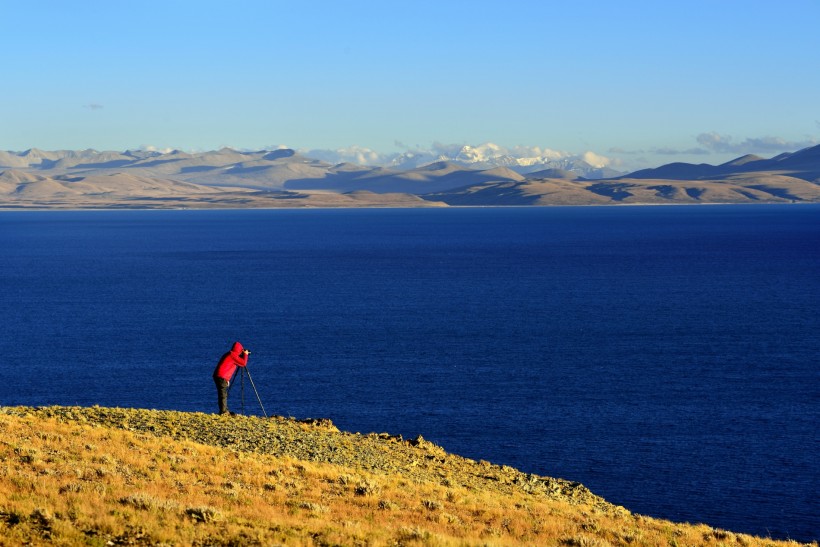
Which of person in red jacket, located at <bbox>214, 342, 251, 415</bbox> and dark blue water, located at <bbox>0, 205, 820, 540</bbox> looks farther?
dark blue water, located at <bbox>0, 205, 820, 540</bbox>

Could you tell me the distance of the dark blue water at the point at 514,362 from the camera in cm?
4634

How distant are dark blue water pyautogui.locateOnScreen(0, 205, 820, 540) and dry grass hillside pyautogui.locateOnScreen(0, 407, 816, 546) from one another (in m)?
13.6

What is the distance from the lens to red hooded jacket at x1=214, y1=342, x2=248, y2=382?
34.0 meters

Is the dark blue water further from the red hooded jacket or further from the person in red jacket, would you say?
the red hooded jacket

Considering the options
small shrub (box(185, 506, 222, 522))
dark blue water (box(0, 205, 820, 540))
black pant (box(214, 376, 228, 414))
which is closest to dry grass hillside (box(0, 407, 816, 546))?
small shrub (box(185, 506, 222, 522))

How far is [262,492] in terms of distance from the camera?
2248 centimetres

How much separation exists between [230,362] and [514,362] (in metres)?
39.7

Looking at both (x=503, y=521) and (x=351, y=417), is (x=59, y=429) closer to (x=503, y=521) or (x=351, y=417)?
(x=503, y=521)

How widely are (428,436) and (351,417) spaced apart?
18.3 feet

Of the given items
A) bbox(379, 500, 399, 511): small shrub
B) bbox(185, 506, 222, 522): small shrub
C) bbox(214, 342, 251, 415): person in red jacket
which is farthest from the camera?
bbox(214, 342, 251, 415): person in red jacket

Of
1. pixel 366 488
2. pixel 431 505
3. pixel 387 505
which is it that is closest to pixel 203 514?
pixel 387 505

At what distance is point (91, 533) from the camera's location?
55.8ft

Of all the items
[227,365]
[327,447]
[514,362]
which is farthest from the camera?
[514,362]

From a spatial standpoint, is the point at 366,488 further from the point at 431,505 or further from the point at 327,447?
the point at 327,447
